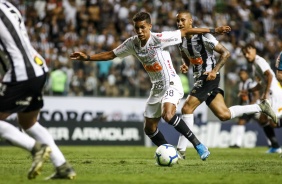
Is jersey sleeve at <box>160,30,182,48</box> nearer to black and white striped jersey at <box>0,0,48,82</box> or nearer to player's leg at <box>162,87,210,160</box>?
player's leg at <box>162,87,210,160</box>

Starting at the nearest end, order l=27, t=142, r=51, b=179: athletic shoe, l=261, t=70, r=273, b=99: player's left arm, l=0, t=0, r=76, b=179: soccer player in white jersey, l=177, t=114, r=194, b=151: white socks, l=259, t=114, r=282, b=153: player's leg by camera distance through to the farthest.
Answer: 1. l=27, t=142, r=51, b=179: athletic shoe
2. l=0, t=0, r=76, b=179: soccer player in white jersey
3. l=177, t=114, r=194, b=151: white socks
4. l=261, t=70, r=273, b=99: player's left arm
5. l=259, t=114, r=282, b=153: player's leg

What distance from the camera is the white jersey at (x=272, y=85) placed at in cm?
1578

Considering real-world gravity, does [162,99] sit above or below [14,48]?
below

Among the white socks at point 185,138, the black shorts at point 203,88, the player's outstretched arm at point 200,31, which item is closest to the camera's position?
the player's outstretched arm at point 200,31

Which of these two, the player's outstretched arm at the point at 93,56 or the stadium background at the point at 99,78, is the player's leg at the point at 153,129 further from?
the stadium background at the point at 99,78

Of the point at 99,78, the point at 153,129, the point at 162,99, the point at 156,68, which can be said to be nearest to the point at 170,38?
the point at 156,68

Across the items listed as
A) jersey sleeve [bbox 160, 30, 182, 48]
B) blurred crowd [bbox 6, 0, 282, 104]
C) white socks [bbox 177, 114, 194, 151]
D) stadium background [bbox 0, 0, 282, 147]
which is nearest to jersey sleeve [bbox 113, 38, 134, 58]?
jersey sleeve [bbox 160, 30, 182, 48]

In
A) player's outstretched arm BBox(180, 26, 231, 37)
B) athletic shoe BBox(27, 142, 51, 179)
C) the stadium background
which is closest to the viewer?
athletic shoe BBox(27, 142, 51, 179)

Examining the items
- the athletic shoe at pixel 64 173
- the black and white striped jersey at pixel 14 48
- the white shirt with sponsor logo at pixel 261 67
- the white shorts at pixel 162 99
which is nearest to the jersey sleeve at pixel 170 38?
the white shorts at pixel 162 99

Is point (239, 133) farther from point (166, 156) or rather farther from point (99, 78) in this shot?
point (166, 156)

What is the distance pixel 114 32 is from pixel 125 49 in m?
13.8

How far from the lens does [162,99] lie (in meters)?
12.0

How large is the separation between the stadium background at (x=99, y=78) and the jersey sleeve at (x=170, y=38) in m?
10.8

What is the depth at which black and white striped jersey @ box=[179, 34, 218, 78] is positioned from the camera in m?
13.3
